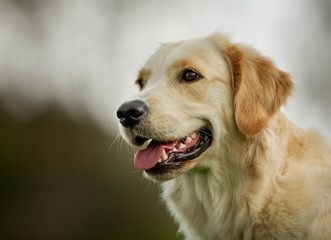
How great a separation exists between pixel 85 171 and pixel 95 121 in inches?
91.7

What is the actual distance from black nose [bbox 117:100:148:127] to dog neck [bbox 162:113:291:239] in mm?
765

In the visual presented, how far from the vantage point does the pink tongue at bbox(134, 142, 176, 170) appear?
11.1 feet

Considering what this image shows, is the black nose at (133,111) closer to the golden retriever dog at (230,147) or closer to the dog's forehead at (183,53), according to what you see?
the golden retriever dog at (230,147)

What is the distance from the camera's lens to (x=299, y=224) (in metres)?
3.08

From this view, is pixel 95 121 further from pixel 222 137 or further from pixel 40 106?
pixel 222 137

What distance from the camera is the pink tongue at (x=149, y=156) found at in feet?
11.1

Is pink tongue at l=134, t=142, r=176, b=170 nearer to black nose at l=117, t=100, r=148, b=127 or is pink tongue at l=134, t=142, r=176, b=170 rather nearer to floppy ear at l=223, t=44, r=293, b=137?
black nose at l=117, t=100, r=148, b=127

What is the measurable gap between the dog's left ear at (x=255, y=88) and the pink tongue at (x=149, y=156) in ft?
2.32

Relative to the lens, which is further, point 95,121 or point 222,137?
point 95,121

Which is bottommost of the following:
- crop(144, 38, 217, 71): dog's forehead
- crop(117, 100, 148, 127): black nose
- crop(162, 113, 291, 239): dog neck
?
crop(162, 113, 291, 239): dog neck

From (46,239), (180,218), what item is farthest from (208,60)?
(46,239)

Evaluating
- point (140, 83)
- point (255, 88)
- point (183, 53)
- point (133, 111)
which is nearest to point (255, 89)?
point (255, 88)

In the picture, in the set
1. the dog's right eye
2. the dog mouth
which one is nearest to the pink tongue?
the dog mouth

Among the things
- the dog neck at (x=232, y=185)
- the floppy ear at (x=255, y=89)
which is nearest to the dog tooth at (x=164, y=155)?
the dog neck at (x=232, y=185)
